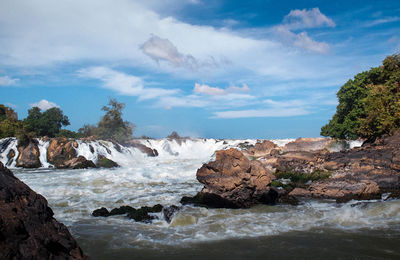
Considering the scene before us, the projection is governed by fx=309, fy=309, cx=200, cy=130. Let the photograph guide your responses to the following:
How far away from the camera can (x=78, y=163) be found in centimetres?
3025

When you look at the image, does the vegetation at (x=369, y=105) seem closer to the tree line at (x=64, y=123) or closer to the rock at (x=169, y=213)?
the rock at (x=169, y=213)

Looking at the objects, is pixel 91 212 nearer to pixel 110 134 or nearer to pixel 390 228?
pixel 390 228

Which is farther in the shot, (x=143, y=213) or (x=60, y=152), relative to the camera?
(x=60, y=152)

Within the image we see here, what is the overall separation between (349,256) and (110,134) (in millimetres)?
48634

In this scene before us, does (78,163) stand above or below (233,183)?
above

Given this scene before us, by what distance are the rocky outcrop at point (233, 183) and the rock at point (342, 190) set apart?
246cm

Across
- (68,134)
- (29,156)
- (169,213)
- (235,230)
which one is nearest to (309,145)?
(169,213)

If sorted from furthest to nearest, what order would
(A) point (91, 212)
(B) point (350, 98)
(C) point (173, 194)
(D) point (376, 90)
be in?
(B) point (350, 98) → (D) point (376, 90) → (C) point (173, 194) → (A) point (91, 212)

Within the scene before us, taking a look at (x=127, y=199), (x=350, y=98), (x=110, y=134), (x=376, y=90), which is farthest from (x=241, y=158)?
(x=110, y=134)

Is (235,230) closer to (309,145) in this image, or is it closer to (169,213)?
(169,213)

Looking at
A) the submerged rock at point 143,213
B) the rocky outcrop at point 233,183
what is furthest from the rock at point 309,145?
the submerged rock at point 143,213

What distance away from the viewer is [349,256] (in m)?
6.52

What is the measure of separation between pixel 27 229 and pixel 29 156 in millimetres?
31342

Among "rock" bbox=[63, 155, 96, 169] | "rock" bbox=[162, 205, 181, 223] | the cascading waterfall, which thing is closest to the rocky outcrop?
A: "rock" bbox=[162, 205, 181, 223]
